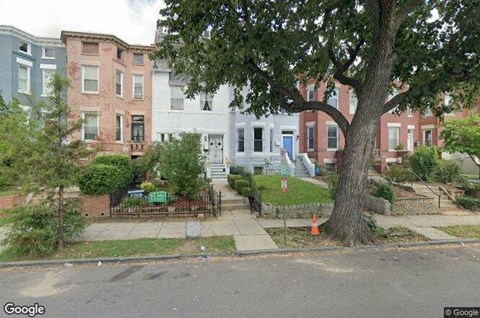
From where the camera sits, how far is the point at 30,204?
256 inches

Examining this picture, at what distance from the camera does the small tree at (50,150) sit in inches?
245

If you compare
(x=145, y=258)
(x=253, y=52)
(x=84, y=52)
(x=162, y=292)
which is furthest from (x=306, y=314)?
(x=84, y=52)

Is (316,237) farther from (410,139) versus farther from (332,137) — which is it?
(410,139)

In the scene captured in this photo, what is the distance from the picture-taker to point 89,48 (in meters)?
19.1

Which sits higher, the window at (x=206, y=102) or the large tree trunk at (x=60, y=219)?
the window at (x=206, y=102)

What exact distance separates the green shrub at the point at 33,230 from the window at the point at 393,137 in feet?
84.4

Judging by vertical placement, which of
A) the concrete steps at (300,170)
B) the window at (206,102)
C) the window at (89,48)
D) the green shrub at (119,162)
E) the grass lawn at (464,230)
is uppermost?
the window at (89,48)

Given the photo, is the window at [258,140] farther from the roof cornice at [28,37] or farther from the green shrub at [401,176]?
the roof cornice at [28,37]

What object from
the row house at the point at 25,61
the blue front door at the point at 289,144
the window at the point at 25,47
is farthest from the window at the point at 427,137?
the window at the point at 25,47

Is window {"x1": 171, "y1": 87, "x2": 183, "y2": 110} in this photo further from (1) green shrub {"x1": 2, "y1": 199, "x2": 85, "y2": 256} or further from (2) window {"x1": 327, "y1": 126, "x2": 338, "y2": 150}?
(1) green shrub {"x1": 2, "y1": 199, "x2": 85, "y2": 256}

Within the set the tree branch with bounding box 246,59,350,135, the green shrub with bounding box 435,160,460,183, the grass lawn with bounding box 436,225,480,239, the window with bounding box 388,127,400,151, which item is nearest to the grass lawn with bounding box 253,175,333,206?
the tree branch with bounding box 246,59,350,135

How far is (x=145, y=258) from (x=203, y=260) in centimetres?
130

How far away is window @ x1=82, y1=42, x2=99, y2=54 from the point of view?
62.3 ft

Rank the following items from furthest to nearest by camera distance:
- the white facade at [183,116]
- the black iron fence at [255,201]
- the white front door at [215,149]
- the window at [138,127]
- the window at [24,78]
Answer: the white front door at [215,149]
the window at [138,127]
the white facade at [183,116]
the window at [24,78]
the black iron fence at [255,201]
